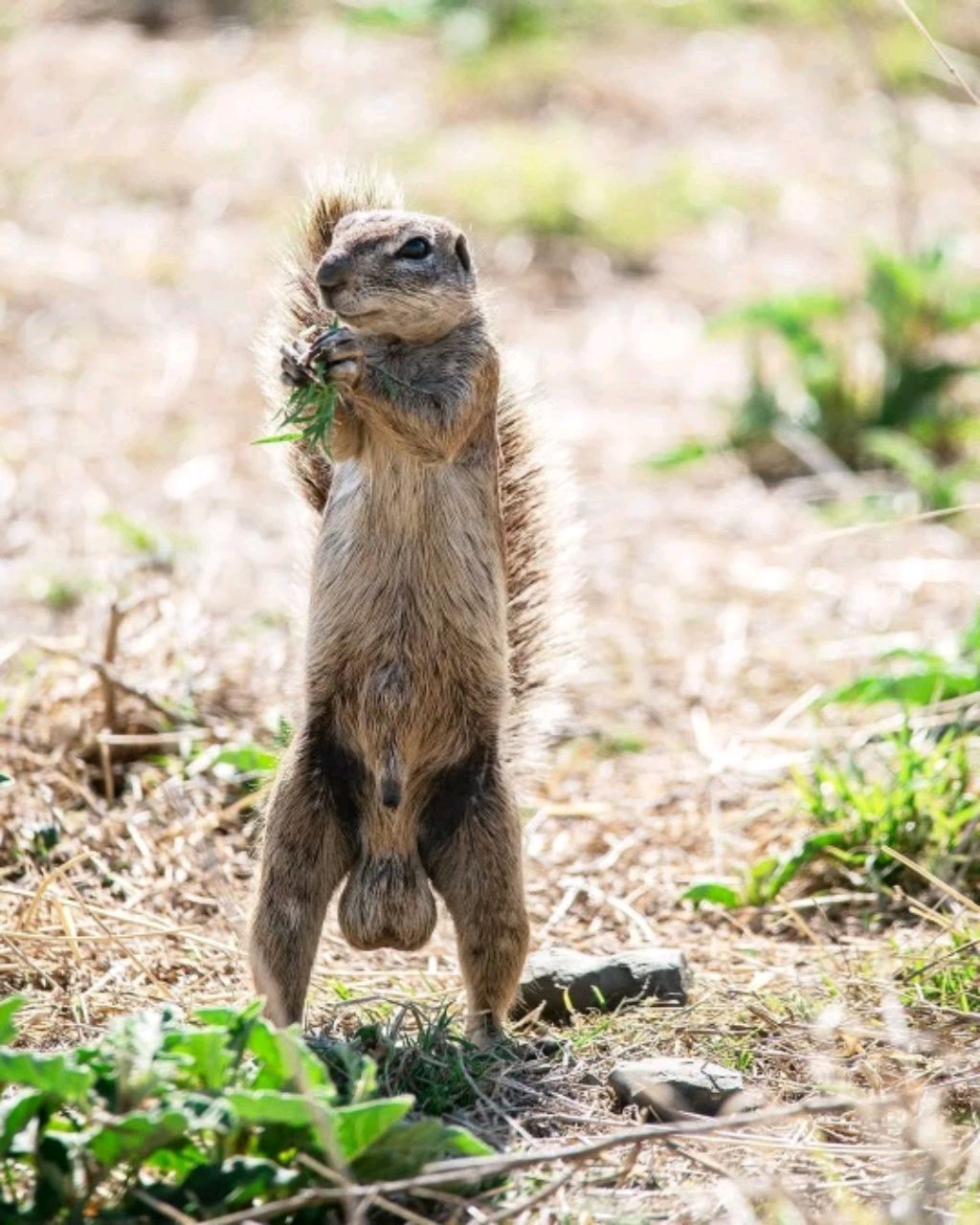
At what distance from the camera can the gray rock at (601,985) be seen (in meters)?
4.16

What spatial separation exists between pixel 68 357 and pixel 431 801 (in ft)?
19.1

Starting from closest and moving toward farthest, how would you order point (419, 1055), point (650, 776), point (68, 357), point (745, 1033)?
point (419, 1055) < point (745, 1033) < point (650, 776) < point (68, 357)

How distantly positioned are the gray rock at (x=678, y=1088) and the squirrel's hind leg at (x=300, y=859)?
0.67 meters

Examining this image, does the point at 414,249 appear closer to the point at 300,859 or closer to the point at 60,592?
the point at 300,859

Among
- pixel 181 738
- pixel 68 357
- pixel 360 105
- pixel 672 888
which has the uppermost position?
pixel 360 105

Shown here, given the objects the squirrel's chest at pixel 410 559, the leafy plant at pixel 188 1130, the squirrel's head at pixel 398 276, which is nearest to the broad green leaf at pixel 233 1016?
the leafy plant at pixel 188 1130

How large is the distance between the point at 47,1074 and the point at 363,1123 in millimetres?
484

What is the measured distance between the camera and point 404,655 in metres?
3.93

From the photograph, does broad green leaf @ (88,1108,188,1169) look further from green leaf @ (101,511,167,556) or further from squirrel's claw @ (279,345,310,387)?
green leaf @ (101,511,167,556)

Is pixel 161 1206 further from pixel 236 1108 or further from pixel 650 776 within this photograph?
pixel 650 776

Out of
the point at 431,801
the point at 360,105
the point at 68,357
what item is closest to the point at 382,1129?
the point at 431,801

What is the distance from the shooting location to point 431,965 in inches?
181

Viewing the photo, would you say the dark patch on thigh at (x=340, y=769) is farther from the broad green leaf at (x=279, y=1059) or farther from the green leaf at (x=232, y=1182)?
the green leaf at (x=232, y=1182)

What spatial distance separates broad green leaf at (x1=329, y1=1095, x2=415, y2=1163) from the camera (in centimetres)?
286
